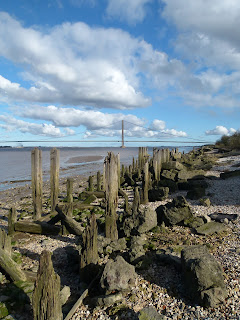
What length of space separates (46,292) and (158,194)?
31.5 feet

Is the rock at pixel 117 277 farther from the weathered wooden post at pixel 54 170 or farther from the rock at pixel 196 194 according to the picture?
the rock at pixel 196 194

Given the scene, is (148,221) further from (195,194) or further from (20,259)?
(195,194)

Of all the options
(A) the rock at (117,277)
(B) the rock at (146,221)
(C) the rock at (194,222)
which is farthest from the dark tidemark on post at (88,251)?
(C) the rock at (194,222)

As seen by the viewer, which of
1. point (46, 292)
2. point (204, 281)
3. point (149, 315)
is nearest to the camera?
point (46, 292)

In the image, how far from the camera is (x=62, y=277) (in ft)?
18.7

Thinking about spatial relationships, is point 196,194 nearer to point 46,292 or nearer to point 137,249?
point 137,249

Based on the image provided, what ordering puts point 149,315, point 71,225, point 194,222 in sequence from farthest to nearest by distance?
point 194,222
point 71,225
point 149,315

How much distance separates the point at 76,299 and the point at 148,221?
12.6 feet

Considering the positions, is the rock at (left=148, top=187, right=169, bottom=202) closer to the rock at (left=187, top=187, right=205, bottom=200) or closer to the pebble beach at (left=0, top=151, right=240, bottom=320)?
the rock at (left=187, top=187, right=205, bottom=200)

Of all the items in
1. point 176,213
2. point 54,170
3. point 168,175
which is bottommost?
point 176,213

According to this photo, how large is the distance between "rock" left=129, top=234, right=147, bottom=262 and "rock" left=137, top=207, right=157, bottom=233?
21.5 inches

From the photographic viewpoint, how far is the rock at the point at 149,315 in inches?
155

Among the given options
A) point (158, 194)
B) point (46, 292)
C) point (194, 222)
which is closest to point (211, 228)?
point (194, 222)

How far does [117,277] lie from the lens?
4832mm
